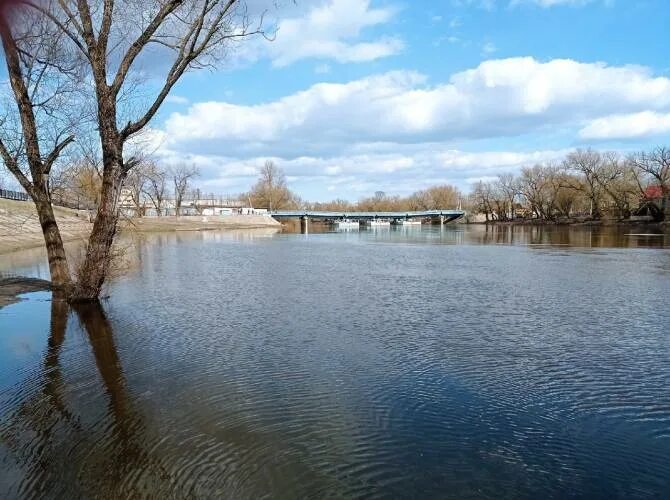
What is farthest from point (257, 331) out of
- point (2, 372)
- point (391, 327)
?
point (2, 372)

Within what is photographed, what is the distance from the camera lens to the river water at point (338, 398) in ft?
18.0

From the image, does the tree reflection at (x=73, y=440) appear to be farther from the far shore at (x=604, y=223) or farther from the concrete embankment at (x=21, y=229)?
the far shore at (x=604, y=223)

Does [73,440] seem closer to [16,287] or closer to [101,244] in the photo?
[101,244]

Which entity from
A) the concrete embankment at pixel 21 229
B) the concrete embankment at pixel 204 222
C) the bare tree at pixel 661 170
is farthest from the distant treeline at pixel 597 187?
the concrete embankment at pixel 21 229

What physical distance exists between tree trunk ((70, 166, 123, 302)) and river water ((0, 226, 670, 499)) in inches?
29.6

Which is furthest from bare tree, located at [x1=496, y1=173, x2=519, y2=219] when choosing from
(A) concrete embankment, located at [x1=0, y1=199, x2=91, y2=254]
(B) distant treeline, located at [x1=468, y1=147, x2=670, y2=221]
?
(A) concrete embankment, located at [x1=0, y1=199, x2=91, y2=254]

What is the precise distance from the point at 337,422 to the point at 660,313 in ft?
36.1

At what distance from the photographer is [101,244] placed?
47.9 feet

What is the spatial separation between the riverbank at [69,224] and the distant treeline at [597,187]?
6287 cm

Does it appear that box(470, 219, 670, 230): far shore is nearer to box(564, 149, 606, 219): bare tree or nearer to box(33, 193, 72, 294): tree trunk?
box(564, 149, 606, 219): bare tree

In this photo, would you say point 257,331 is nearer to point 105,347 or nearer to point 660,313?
point 105,347

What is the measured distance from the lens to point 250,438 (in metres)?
6.40

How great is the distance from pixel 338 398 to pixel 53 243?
486 inches

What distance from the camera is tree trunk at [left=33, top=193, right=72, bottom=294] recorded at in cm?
1563
